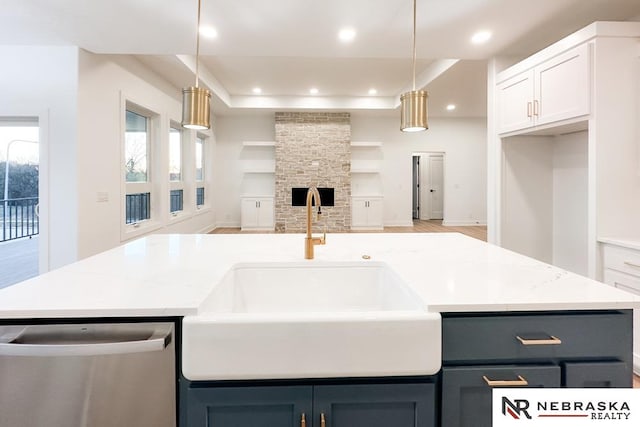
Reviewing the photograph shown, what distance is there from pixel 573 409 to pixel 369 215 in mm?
7718

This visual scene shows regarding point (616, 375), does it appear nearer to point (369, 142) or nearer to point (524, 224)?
point (524, 224)

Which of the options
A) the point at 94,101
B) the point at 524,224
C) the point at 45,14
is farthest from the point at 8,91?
the point at 524,224

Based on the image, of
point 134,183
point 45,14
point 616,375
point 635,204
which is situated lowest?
point 616,375

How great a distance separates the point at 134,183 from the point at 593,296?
16.5 feet

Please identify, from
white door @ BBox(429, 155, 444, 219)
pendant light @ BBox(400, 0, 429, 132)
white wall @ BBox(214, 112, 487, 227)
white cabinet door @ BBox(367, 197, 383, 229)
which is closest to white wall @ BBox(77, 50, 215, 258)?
pendant light @ BBox(400, 0, 429, 132)

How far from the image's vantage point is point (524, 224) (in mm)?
3652

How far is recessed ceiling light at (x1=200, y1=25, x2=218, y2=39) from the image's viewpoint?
3160 millimetres

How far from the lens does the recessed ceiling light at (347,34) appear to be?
126 inches

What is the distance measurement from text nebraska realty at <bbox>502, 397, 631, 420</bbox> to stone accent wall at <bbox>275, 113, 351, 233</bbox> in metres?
7.08

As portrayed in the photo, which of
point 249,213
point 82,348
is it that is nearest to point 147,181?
point 249,213

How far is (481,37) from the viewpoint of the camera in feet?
11.0

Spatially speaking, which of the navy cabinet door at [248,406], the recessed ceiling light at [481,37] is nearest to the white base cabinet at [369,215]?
the recessed ceiling light at [481,37]

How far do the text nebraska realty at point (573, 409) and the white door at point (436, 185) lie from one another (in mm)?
10141

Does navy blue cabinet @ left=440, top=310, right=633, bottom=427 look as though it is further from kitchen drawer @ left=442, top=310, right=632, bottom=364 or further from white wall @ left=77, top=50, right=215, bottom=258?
white wall @ left=77, top=50, right=215, bottom=258
